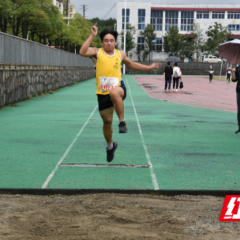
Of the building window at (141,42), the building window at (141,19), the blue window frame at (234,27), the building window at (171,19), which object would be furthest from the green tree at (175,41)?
the blue window frame at (234,27)

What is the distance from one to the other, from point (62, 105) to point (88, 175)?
1235 cm

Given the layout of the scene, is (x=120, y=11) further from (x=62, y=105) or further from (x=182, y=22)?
(x=62, y=105)

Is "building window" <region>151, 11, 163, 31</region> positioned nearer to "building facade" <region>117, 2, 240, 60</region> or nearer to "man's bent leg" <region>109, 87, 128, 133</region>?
"building facade" <region>117, 2, 240, 60</region>

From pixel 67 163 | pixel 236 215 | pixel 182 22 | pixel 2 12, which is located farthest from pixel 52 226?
pixel 182 22

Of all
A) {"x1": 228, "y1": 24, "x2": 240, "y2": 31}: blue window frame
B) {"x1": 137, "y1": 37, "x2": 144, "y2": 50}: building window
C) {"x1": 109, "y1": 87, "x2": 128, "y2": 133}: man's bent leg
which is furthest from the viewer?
{"x1": 228, "y1": 24, "x2": 240, "y2": 31}: blue window frame

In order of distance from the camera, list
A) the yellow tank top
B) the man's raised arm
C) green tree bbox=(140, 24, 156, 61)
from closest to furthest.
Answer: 1. the man's raised arm
2. the yellow tank top
3. green tree bbox=(140, 24, 156, 61)

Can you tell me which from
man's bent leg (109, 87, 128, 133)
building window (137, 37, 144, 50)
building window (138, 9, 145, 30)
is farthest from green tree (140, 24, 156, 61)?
man's bent leg (109, 87, 128, 133)

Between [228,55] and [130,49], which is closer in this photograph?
[228,55]

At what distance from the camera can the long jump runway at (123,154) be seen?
6562mm

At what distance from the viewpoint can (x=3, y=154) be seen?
8.47 metres

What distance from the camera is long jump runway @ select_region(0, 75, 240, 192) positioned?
6562mm

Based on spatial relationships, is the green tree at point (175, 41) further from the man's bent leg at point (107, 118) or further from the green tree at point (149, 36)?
the man's bent leg at point (107, 118)

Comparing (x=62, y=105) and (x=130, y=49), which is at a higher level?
(x=130, y=49)

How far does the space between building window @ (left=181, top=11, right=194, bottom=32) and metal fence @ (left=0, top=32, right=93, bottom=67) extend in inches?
2903
